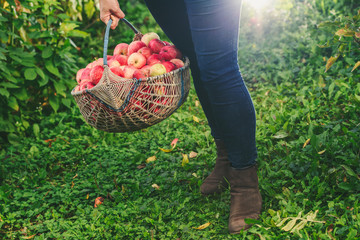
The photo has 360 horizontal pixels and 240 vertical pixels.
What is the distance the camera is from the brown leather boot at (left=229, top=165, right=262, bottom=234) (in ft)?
6.25

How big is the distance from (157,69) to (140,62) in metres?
0.16

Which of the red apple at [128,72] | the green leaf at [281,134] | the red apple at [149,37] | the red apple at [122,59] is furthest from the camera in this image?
the green leaf at [281,134]

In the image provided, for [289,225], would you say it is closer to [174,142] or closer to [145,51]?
[145,51]

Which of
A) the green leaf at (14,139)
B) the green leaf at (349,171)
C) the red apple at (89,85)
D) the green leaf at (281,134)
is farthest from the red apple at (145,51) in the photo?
the green leaf at (14,139)

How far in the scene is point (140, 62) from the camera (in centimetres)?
198

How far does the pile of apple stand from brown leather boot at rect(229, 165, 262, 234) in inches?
25.8

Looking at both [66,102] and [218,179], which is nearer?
[218,179]

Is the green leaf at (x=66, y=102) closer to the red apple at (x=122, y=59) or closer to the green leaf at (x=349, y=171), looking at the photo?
the red apple at (x=122, y=59)

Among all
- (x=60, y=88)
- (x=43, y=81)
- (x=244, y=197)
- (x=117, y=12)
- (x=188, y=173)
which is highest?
(x=117, y=12)

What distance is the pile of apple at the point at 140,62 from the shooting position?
6.12 feet

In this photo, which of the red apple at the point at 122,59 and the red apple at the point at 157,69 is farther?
the red apple at the point at 122,59

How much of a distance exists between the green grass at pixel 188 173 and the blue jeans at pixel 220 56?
1.27 ft

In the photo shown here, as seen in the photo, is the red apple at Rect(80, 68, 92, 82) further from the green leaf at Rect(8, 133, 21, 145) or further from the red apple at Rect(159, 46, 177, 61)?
the green leaf at Rect(8, 133, 21, 145)

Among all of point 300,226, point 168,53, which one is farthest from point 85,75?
point 300,226
